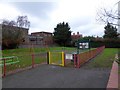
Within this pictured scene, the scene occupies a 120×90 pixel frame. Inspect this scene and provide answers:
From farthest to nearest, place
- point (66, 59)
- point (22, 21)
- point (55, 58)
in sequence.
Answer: point (22, 21), point (55, 58), point (66, 59)

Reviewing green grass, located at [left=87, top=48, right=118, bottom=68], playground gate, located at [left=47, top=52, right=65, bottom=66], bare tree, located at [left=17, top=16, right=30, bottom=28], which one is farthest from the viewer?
bare tree, located at [left=17, top=16, right=30, bottom=28]

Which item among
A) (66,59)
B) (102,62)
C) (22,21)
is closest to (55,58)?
(66,59)

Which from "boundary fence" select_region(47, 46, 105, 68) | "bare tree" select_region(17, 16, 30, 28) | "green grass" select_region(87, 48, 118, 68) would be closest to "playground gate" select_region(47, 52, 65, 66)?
"boundary fence" select_region(47, 46, 105, 68)

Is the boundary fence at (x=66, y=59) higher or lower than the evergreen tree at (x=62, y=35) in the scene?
lower

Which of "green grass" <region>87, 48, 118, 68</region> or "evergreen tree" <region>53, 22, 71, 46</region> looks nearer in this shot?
"green grass" <region>87, 48, 118, 68</region>

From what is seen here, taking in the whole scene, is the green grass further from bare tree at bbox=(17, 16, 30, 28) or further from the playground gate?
bare tree at bbox=(17, 16, 30, 28)

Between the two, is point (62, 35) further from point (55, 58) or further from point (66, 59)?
point (66, 59)

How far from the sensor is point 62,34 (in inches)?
2874

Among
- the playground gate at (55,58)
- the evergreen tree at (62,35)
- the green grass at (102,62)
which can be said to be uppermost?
the evergreen tree at (62,35)

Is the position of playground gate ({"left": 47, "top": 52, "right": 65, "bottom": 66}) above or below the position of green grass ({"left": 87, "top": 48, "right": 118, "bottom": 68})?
above

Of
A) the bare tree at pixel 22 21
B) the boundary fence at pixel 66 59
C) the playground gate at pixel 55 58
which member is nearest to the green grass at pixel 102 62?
the boundary fence at pixel 66 59

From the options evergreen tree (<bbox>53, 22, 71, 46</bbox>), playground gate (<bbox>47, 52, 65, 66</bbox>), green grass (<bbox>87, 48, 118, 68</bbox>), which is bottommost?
green grass (<bbox>87, 48, 118, 68</bbox>)

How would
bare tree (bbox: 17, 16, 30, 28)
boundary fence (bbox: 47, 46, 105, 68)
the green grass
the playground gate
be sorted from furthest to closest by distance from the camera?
bare tree (bbox: 17, 16, 30, 28)
the playground gate
the green grass
boundary fence (bbox: 47, 46, 105, 68)

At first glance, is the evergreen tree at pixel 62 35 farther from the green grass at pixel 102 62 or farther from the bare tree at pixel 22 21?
the green grass at pixel 102 62
